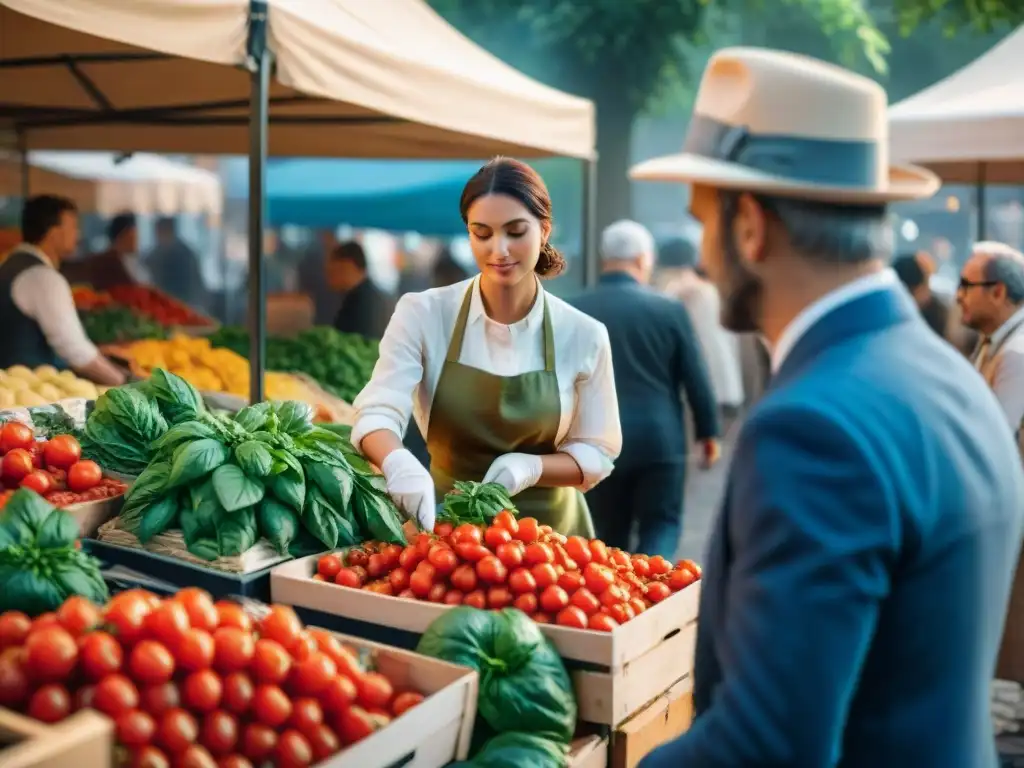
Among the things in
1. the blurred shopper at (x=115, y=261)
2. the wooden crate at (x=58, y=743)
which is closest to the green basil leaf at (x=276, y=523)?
the wooden crate at (x=58, y=743)

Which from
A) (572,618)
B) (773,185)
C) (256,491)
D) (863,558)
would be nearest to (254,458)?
(256,491)

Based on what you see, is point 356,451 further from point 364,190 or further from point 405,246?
point 405,246

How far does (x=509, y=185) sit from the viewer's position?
11.0 feet

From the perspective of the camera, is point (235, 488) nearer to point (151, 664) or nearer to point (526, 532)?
point (526, 532)

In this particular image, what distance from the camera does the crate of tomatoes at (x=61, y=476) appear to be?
120 inches

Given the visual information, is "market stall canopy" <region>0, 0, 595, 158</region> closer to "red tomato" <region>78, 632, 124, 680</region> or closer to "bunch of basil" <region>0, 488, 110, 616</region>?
"bunch of basil" <region>0, 488, 110, 616</region>

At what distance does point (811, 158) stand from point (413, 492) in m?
1.78

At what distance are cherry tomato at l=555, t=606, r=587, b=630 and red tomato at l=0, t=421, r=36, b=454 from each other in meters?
1.60

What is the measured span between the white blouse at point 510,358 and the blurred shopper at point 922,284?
4.91m

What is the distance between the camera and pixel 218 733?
6.66 ft

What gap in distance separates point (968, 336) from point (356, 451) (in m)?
6.64

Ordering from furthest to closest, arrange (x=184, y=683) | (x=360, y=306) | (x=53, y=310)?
(x=360, y=306)
(x=53, y=310)
(x=184, y=683)

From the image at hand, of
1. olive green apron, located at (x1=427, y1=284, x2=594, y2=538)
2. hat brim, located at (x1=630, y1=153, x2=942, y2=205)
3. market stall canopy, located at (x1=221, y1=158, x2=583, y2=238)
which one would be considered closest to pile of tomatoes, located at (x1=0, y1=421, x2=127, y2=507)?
olive green apron, located at (x1=427, y1=284, x2=594, y2=538)

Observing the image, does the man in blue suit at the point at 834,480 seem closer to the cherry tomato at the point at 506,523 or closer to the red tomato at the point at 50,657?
the red tomato at the point at 50,657
